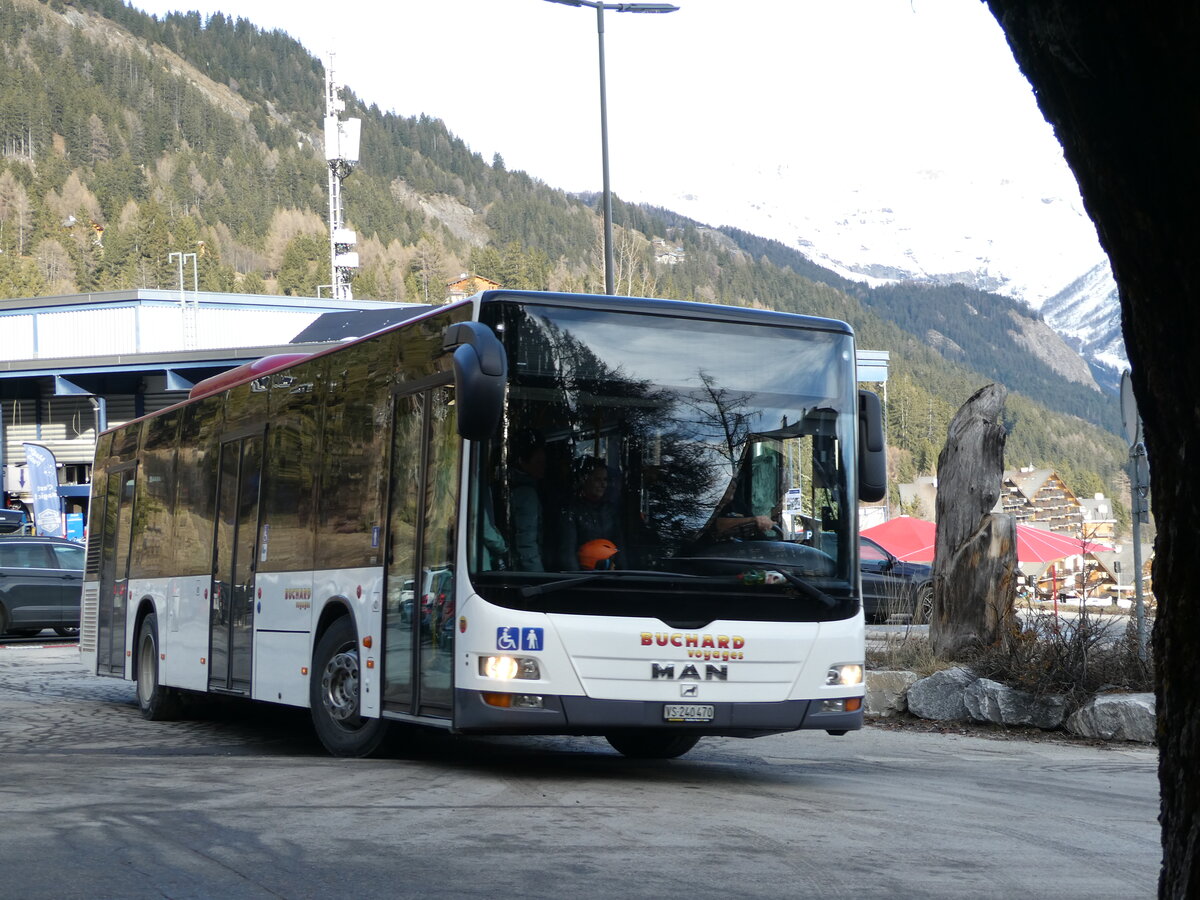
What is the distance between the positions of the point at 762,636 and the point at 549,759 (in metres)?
2.40

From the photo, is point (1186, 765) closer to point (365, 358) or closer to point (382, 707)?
point (382, 707)

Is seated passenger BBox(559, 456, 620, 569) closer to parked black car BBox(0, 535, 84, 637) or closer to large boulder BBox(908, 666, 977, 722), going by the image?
large boulder BBox(908, 666, 977, 722)

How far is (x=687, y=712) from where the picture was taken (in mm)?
8805

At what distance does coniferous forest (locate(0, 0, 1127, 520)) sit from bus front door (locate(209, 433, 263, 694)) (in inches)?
4066

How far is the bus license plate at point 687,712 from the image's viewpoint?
8758 millimetres

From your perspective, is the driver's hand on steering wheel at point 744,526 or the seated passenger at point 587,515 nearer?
the seated passenger at point 587,515

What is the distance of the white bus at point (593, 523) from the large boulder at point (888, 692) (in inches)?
204

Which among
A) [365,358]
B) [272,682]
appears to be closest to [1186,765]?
Result: [365,358]

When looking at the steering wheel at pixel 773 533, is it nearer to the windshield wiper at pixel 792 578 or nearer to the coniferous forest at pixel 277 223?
the windshield wiper at pixel 792 578

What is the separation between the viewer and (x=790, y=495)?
29.9 ft

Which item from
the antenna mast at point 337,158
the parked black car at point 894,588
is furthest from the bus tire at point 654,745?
the antenna mast at point 337,158

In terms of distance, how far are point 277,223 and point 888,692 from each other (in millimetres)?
143919

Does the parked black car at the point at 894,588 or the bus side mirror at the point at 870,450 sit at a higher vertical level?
the bus side mirror at the point at 870,450

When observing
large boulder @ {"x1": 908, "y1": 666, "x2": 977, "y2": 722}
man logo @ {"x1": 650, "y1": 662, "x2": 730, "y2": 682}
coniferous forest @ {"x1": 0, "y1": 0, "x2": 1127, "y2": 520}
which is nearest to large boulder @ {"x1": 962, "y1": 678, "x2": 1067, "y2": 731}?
large boulder @ {"x1": 908, "y1": 666, "x2": 977, "y2": 722}
